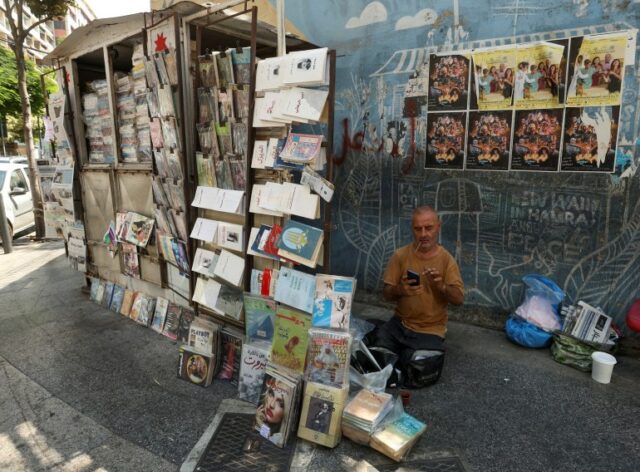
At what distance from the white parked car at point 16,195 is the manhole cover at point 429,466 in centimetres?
953

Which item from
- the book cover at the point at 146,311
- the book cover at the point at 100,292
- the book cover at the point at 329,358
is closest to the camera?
the book cover at the point at 329,358

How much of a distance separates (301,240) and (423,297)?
1240mm

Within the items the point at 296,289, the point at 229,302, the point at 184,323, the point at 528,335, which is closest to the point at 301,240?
the point at 296,289

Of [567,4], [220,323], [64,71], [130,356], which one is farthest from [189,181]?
[567,4]

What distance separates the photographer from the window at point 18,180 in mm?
9578

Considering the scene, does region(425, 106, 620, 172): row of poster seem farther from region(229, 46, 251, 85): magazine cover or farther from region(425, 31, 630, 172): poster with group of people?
region(229, 46, 251, 85): magazine cover

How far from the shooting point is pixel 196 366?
354 cm

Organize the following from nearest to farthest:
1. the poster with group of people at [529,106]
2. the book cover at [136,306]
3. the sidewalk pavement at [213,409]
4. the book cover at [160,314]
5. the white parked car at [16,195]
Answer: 1. the sidewalk pavement at [213,409]
2. the poster with group of people at [529,106]
3. the book cover at [160,314]
4. the book cover at [136,306]
5. the white parked car at [16,195]

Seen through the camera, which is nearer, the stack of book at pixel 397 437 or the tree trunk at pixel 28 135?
Result: the stack of book at pixel 397 437

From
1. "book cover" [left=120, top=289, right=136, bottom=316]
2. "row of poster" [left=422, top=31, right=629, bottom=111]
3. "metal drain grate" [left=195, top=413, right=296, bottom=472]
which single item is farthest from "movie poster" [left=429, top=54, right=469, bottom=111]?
"book cover" [left=120, top=289, right=136, bottom=316]

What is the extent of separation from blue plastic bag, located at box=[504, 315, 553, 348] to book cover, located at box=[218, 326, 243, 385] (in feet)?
8.63

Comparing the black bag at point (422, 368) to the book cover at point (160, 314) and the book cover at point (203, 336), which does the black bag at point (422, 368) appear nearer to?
the book cover at point (203, 336)

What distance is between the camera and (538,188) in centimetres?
410

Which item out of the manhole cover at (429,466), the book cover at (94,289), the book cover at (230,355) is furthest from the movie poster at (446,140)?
the book cover at (94,289)
